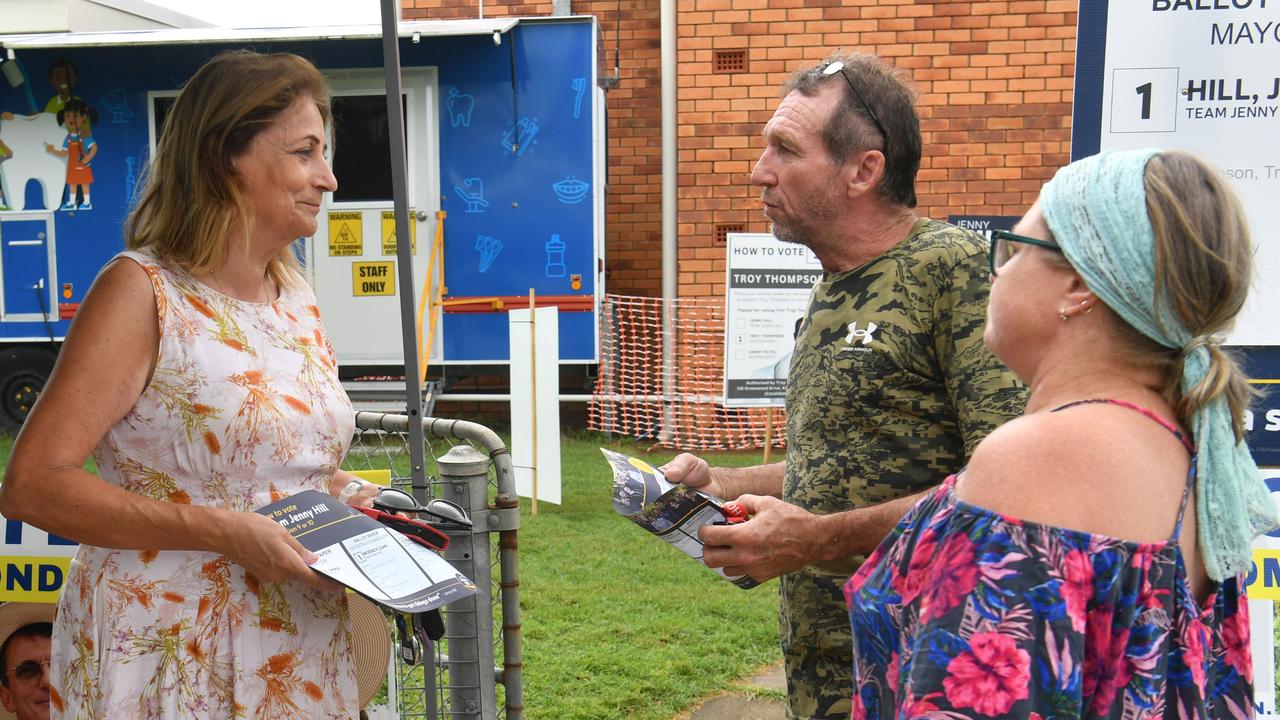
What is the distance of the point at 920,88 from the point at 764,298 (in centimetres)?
285

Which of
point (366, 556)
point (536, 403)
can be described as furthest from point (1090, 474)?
point (536, 403)

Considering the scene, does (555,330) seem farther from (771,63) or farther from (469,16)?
(469,16)

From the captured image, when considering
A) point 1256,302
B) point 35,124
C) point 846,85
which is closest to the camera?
point 846,85

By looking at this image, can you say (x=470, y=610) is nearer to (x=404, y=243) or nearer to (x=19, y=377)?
(x=404, y=243)

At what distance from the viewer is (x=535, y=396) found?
6.77 m

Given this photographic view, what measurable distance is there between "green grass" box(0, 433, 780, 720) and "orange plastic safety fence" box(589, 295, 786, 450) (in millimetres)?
2369

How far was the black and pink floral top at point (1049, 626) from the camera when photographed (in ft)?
3.69

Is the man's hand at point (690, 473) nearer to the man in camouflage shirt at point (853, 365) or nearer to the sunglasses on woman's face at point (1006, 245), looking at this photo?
the man in camouflage shirt at point (853, 365)

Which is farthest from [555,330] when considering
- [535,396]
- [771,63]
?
[771,63]

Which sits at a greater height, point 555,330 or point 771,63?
point 771,63

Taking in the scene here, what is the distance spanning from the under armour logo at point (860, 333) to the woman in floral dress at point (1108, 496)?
0.76 m

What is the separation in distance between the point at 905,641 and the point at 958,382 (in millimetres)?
800

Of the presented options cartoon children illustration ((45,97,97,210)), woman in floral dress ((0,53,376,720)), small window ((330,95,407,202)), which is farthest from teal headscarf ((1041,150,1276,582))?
cartoon children illustration ((45,97,97,210))

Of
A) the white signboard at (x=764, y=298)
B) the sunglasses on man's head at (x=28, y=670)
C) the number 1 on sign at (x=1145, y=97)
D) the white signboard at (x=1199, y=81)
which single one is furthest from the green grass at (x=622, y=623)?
the number 1 on sign at (x=1145, y=97)
